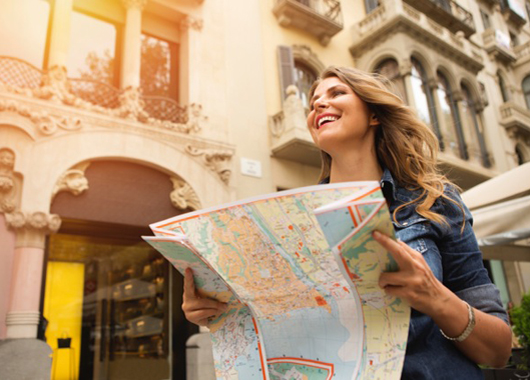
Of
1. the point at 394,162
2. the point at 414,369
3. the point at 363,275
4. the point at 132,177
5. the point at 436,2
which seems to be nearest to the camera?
the point at 363,275

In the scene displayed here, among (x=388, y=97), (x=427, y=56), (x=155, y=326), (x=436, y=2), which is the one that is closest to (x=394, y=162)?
(x=388, y=97)

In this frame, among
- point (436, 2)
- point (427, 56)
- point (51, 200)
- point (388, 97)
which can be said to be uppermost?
point (436, 2)

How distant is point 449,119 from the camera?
508 inches

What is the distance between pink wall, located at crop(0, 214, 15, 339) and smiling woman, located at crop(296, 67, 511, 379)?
590 cm

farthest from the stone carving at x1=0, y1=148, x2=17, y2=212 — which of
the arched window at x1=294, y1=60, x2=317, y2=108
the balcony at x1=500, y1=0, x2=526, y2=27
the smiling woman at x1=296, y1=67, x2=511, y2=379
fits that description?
the balcony at x1=500, y1=0, x2=526, y2=27

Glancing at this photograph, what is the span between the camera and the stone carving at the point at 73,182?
6445mm

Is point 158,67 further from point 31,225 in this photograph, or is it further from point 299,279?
point 299,279

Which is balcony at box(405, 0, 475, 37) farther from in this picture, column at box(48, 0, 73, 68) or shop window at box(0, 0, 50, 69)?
shop window at box(0, 0, 50, 69)

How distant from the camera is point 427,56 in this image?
12.1 m

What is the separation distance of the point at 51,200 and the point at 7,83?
1843mm

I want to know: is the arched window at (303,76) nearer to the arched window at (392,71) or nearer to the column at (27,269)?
the arched window at (392,71)

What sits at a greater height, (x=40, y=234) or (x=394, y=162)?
(x=40, y=234)

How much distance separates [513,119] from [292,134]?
1034 cm

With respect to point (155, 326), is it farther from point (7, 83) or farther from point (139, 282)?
point (7, 83)
